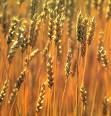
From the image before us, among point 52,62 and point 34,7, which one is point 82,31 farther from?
point 34,7

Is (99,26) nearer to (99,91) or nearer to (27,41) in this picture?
(99,91)

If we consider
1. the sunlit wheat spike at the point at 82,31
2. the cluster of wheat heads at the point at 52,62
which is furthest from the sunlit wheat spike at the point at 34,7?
the sunlit wheat spike at the point at 82,31

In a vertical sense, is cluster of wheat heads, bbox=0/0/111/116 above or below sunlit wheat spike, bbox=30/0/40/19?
below

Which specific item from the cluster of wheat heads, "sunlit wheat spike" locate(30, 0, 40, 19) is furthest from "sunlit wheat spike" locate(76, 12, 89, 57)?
"sunlit wheat spike" locate(30, 0, 40, 19)

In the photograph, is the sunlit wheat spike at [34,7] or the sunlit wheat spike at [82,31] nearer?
the sunlit wheat spike at [82,31]

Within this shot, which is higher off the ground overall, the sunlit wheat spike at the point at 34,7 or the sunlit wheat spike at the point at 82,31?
the sunlit wheat spike at the point at 34,7

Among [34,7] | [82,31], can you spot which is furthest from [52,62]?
[34,7]

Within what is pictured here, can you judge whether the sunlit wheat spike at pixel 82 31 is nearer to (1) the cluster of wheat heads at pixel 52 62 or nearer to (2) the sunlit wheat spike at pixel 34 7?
(1) the cluster of wheat heads at pixel 52 62

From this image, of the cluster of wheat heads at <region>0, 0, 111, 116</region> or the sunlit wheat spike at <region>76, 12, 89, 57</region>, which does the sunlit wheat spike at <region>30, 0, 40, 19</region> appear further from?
the sunlit wheat spike at <region>76, 12, 89, 57</region>

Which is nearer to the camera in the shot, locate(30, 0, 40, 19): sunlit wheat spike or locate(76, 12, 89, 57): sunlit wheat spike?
locate(76, 12, 89, 57): sunlit wheat spike

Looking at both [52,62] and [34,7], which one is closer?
[52,62]

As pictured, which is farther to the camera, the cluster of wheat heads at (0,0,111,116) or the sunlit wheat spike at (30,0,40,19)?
the sunlit wheat spike at (30,0,40,19)
